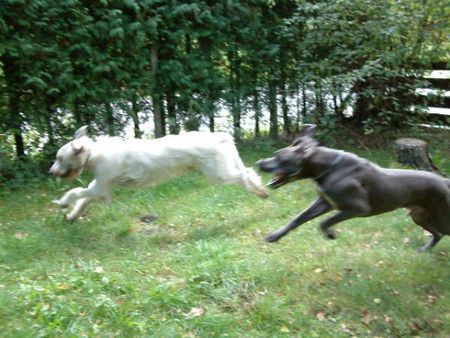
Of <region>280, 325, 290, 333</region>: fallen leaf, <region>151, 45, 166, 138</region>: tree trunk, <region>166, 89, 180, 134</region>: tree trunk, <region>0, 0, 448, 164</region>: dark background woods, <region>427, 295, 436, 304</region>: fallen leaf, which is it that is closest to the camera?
<region>280, 325, 290, 333</region>: fallen leaf

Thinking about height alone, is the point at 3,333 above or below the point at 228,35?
below

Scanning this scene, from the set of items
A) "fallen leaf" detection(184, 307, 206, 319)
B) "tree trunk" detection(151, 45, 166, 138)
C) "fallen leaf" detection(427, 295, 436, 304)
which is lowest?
"fallen leaf" detection(427, 295, 436, 304)

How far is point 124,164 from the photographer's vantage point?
→ 250 inches

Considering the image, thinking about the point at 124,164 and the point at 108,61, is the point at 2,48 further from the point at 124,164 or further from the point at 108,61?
the point at 124,164

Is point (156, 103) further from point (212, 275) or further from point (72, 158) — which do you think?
point (212, 275)

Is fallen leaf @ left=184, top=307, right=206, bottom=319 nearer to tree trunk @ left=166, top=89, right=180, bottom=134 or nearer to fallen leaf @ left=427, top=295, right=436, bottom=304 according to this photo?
fallen leaf @ left=427, top=295, right=436, bottom=304

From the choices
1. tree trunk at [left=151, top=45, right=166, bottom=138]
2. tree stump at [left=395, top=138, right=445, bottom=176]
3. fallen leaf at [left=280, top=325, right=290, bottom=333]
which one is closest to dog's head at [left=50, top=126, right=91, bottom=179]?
fallen leaf at [left=280, top=325, right=290, bottom=333]

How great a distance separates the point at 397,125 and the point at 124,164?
22.5 feet

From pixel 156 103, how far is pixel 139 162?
3720mm

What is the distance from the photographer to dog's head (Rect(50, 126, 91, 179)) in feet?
20.2

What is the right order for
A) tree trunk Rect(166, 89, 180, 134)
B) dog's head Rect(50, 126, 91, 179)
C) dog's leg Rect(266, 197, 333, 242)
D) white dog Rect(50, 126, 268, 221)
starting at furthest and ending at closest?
1. tree trunk Rect(166, 89, 180, 134)
2. white dog Rect(50, 126, 268, 221)
3. dog's head Rect(50, 126, 91, 179)
4. dog's leg Rect(266, 197, 333, 242)

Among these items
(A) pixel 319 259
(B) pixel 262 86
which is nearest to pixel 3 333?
(A) pixel 319 259

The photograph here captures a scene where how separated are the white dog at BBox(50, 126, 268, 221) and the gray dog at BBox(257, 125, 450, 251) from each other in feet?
5.39

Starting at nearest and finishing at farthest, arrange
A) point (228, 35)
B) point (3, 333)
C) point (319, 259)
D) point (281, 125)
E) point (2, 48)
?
point (3, 333) → point (319, 259) → point (2, 48) → point (228, 35) → point (281, 125)
